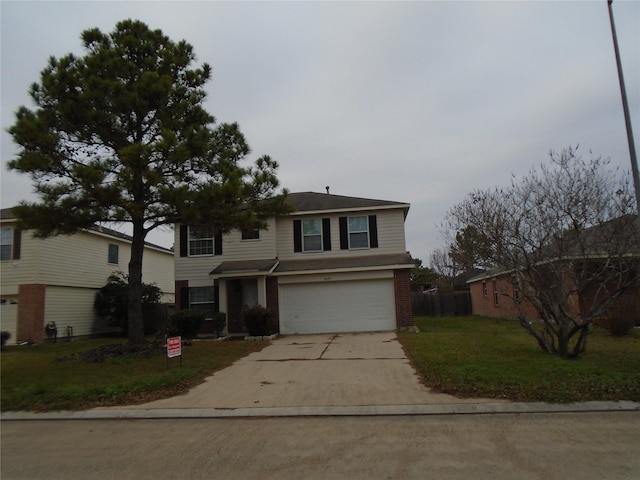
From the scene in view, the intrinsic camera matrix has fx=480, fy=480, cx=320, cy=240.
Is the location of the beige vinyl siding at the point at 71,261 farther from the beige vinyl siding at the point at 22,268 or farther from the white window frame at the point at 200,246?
the white window frame at the point at 200,246

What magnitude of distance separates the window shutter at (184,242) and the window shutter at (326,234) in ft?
19.5

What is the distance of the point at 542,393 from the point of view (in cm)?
745

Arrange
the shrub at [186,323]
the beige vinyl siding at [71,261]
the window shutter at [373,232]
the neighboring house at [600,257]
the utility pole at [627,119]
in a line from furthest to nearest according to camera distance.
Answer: the window shutter at [373,232] → the beige vinyl siding at [71,261] → the shrub at [186,323] → the neighboring house at [600,257] → the utility pole at [627,119]

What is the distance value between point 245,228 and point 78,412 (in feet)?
21.1

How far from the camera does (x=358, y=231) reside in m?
20.6

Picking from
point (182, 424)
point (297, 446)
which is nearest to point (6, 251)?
point (182, 424)

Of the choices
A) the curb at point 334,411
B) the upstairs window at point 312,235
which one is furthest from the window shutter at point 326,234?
the curb at point 334,411

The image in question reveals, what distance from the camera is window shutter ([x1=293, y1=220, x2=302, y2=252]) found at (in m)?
20.9

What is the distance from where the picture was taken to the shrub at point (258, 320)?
1736 cm

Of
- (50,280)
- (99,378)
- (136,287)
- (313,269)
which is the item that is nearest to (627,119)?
(99,378)

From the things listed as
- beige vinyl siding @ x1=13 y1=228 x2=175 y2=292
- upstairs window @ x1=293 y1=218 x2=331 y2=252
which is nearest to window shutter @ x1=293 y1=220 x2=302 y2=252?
upstairs window @ x1=293 y1=218 x2=331 y2=252

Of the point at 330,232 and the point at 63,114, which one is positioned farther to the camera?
the point at 330,232

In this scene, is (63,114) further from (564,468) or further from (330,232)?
(564,468)

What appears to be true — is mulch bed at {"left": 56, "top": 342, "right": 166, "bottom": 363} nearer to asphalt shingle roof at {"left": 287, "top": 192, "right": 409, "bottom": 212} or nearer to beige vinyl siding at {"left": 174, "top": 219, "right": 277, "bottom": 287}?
beige vinyl siding at {"left": 174, "top": 219, "right": 277, "bottom": 287}
